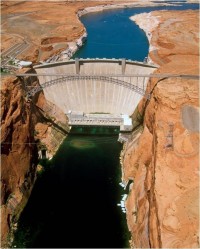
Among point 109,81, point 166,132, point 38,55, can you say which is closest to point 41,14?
point 38,55

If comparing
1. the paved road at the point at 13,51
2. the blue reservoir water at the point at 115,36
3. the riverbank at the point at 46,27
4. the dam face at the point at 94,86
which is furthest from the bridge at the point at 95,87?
the blue reservoir water at the point at 115,36

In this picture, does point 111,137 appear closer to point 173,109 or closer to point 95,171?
point 95,171

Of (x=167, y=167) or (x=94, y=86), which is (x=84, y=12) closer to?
(x=94, y=86)

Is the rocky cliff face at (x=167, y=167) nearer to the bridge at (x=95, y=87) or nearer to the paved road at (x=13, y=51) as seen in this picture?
the bridge at (x=95, y=87)

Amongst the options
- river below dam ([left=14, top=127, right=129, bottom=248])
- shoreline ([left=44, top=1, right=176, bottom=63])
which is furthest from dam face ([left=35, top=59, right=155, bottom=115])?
shoreline ([left=44, top=1, right=176, bottom=63])

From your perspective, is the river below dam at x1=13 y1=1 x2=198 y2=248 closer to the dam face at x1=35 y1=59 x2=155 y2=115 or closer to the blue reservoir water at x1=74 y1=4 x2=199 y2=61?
the dam face at x1=35 y1=59 x2=155 y2=115

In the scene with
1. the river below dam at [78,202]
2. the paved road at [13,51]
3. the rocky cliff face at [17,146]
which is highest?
the paved road at [13,51]
